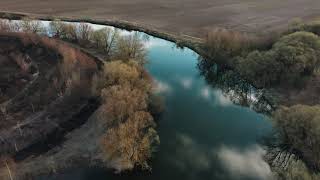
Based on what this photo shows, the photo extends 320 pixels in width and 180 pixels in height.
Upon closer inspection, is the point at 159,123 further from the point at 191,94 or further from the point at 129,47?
the point at 129,47

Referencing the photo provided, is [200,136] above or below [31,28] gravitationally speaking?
below

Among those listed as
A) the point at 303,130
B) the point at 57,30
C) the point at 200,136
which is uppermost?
the point at 57,30

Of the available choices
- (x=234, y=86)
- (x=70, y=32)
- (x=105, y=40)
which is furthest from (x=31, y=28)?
(x=234, y=86)

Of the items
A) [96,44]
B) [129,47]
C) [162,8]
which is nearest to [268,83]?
[129,47]

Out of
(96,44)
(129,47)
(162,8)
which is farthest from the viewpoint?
(162,8)

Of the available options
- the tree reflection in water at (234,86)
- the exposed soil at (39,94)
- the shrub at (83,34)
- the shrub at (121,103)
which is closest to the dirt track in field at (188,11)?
the tree reflection in water at (234,86)

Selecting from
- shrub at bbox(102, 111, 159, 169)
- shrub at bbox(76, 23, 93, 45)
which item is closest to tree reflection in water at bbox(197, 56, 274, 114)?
shrub at bbox(102, 111, 159, 169)

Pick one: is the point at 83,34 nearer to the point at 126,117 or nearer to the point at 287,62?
the point at 126,117
